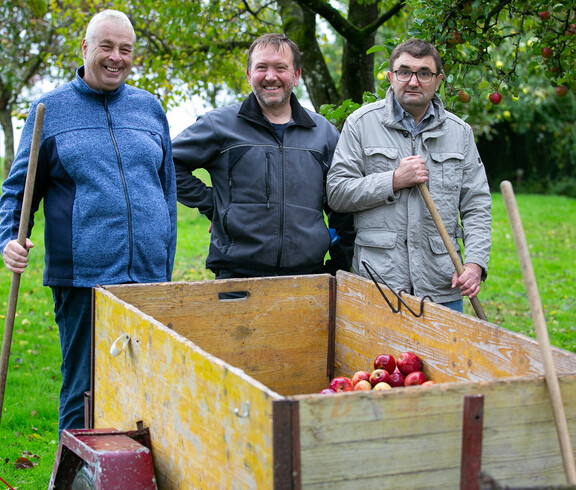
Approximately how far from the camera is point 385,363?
10.6 ft

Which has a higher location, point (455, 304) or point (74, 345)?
point (455, 304)

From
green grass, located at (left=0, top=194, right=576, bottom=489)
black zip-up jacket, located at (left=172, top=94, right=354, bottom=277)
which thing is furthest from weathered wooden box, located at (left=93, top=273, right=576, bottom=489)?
green grass, located at (left=0, top=194, right=576, bottom=489)

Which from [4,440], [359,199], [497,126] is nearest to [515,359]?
[359,199]

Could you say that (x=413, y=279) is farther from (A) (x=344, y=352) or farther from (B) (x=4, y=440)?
(B) (x=4, y=440)

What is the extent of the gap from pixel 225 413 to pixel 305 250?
1.71 meters

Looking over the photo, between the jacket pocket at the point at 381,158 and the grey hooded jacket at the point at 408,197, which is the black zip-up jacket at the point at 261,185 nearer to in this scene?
the grey hooded jacket at the point at 408,197

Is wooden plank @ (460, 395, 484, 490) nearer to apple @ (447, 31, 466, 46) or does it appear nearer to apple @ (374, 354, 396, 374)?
apple @ (374, 354, 396, 374)

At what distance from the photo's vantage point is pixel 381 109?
12.3 ft

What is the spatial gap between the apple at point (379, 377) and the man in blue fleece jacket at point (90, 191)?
4.04 feet

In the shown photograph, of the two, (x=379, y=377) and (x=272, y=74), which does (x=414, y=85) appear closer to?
(x=272, y=74)

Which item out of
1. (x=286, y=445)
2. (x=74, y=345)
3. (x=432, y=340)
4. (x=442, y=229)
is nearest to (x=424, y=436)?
(x=286, y=445)

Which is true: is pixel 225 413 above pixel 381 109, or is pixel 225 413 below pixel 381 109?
below

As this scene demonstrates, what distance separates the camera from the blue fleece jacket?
353 centimetres

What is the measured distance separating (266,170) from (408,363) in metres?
1.22
